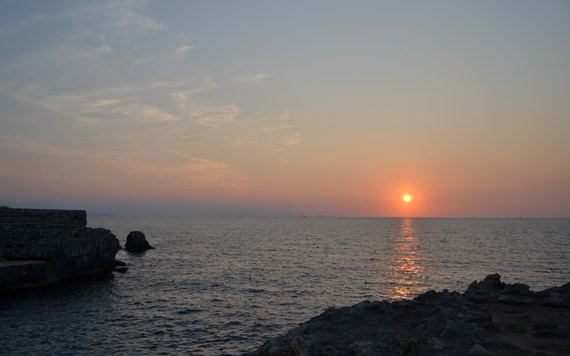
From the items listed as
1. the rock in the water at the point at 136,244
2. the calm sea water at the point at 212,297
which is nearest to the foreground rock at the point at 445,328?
the calm sea water at the point at 212,297

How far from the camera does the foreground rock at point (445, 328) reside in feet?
43.2

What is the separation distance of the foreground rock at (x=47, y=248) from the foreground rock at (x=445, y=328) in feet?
107

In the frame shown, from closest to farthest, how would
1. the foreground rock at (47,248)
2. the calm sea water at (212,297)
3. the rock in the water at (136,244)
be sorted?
the calm sea water at (212,297) → the foreground rock at (47,248) → the rock in the water at (136,244)

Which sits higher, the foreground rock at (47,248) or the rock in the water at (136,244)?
the foreground rock at (47,248)

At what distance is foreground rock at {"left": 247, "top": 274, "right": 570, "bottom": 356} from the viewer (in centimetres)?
1318

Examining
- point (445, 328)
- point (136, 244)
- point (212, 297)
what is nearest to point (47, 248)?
point (212, 297)

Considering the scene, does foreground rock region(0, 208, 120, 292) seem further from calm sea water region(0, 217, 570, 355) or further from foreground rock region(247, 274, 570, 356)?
foreground rock region(247, 274, 570, 356)

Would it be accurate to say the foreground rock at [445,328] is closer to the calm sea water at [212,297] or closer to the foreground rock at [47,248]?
the calm sea water at [212,297]

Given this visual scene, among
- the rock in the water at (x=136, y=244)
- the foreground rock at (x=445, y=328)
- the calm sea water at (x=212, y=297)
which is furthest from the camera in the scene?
the rock in the water at (x=136, y=244)

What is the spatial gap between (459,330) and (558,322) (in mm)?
4368

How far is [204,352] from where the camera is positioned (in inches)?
880

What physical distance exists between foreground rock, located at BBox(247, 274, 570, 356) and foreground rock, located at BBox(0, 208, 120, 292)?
3271cm

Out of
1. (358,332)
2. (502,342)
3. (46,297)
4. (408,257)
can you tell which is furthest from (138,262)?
(502,342)

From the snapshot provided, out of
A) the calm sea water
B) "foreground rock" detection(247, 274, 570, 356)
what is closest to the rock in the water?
the calm sea water
